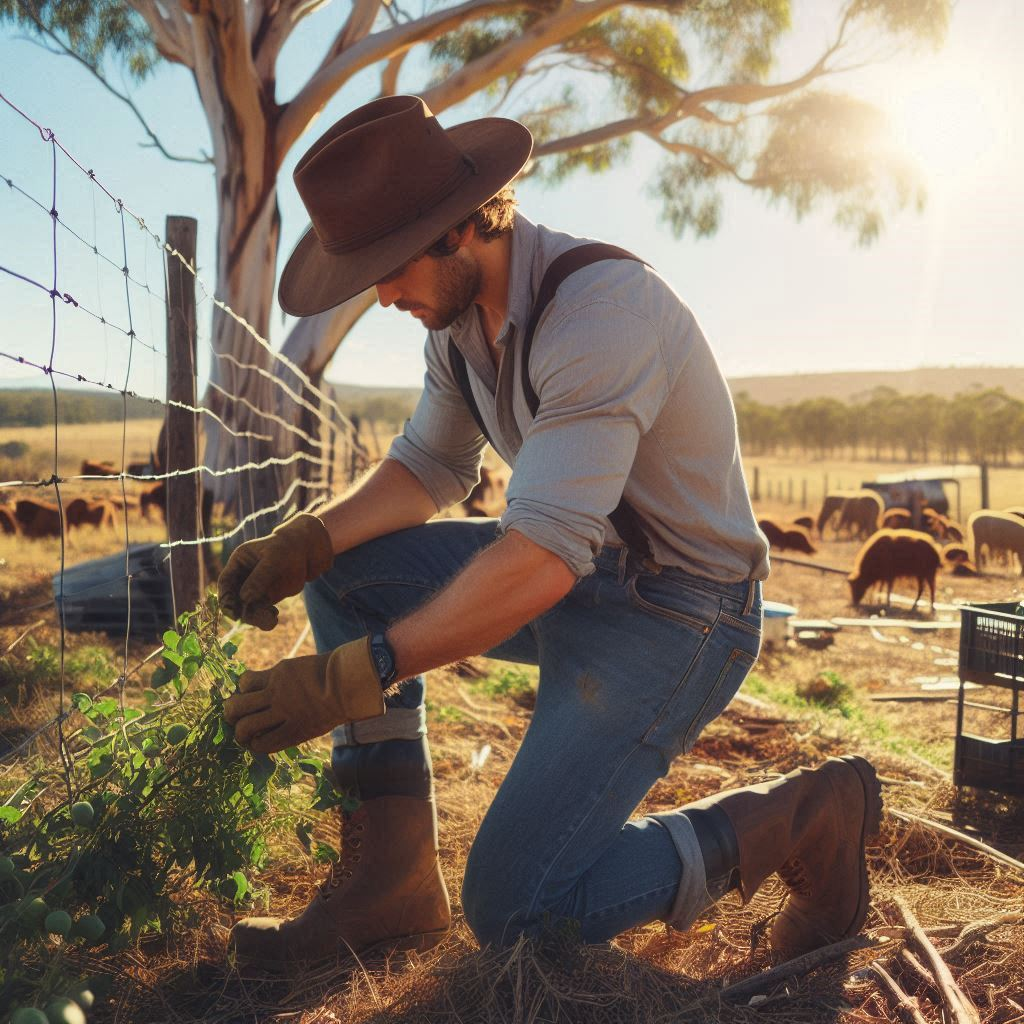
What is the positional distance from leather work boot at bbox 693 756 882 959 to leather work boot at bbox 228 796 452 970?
0.59 m

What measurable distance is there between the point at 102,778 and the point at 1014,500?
138ft

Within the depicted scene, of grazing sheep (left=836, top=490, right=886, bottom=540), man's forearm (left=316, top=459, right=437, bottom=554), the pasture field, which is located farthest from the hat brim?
the pasture field

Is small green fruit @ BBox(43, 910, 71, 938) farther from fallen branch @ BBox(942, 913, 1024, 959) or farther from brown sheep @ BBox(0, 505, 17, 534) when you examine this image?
brown sheep @ BBox(0, 505, 17, 534)

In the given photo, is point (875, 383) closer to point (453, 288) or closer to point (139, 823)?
point (453, 288)

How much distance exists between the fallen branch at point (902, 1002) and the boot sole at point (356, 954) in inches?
34.3

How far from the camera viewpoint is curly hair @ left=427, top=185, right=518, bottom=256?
2012 mm

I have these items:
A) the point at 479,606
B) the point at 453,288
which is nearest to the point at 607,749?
the point at 479,606

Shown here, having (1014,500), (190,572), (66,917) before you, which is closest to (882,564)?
(190,572)

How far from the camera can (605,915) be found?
190 cm

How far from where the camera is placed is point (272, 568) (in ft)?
7.26

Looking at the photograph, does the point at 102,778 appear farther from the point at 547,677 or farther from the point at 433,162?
the point at 433,162

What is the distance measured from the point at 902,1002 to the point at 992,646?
192 centimetres

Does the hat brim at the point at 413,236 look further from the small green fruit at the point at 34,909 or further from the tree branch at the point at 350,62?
the tree branch at the point at 350,62

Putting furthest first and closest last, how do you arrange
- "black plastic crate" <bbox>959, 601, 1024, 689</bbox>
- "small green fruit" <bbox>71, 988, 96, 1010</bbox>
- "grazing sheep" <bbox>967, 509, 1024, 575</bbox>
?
"grazing sheep" <bbox>967, 509, 1024, 575</bbox> < "black plastic crate" <bbox>959, 601, 1024, 689</bbox> < "small green fruit" <bbox>71, 988, 96, 1010</bbox>
